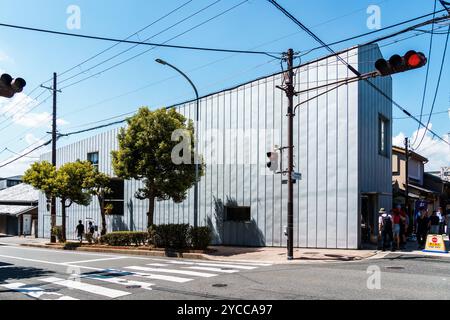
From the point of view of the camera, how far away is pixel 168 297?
8.86 m

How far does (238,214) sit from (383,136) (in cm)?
821

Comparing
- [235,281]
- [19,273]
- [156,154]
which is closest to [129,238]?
[156,154]

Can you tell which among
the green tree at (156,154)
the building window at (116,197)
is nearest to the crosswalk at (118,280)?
the green tree at (156,154)

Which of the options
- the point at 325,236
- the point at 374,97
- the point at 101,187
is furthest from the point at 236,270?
the point at 101,187

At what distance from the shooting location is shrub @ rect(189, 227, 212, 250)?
60.7ft

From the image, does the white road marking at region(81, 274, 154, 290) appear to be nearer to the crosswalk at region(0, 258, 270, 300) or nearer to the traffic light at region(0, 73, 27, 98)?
the crosswalk at region(0, 258, 270, 300)

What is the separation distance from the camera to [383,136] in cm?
2122

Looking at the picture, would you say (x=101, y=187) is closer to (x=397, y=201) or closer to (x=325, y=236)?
(x=325, y=236)

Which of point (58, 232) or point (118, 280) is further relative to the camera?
point (58, 232)

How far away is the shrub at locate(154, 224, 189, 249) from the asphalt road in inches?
163

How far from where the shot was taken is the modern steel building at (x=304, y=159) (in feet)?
59.1

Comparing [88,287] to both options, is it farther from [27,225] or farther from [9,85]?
[27,225]

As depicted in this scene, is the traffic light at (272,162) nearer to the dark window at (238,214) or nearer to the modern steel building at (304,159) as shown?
the modern steel building at (304,159)

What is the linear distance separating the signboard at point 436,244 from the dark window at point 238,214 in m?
8.04
